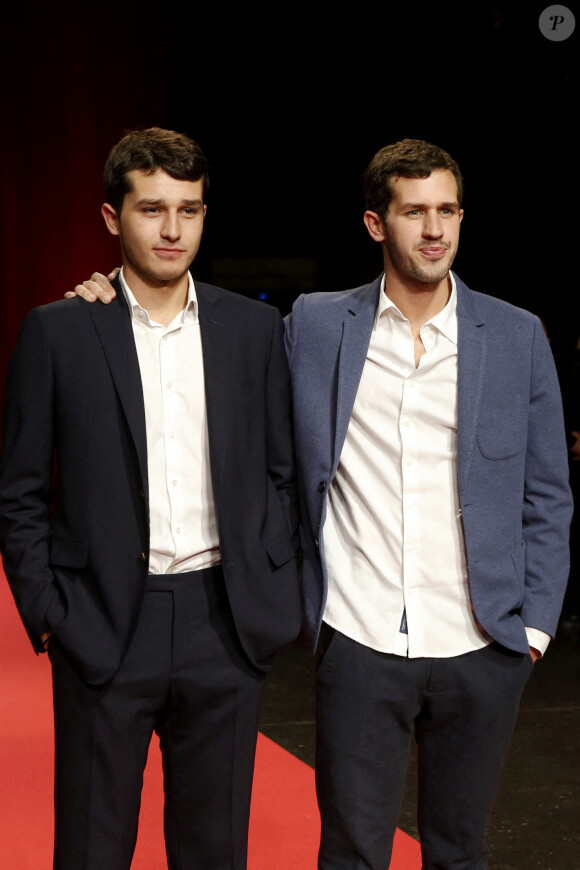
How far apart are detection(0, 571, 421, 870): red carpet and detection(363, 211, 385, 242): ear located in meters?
1.56

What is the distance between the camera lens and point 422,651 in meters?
2.10

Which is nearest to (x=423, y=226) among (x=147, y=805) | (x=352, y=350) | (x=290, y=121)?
(x=352, y=350)

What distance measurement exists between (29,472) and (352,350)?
2.18ft

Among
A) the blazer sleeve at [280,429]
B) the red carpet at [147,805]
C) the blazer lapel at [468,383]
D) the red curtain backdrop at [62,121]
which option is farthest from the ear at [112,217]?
the red curtain backdrop at [62,121]

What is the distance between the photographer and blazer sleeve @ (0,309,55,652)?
2000 mm

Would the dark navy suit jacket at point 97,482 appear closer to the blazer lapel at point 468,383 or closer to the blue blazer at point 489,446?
the blue blazer at point 489,446

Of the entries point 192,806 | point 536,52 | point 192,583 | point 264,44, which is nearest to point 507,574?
point 192,583

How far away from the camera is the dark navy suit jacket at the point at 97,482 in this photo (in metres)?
2.00

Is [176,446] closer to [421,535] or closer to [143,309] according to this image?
[143,309]

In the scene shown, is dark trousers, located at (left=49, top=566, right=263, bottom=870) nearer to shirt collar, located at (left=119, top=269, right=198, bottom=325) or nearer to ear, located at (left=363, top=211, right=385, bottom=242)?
shirt collar, located at (left=119, top=269, right=198, bottom=325)

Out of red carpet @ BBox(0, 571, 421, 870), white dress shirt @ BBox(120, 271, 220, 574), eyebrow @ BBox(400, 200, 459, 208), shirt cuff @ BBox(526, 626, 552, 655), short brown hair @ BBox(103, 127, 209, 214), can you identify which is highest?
short brown hair @ BBox(103, 127, 209, 214)

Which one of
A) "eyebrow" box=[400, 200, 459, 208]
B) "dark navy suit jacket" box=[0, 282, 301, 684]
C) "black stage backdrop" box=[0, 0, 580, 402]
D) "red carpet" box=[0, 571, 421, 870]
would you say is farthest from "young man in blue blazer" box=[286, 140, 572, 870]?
"black stage backdrop" box=[0, 0, 580, 402]

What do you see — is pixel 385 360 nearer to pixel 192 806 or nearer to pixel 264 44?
pixel 192 806

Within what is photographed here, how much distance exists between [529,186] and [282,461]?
583 cm
